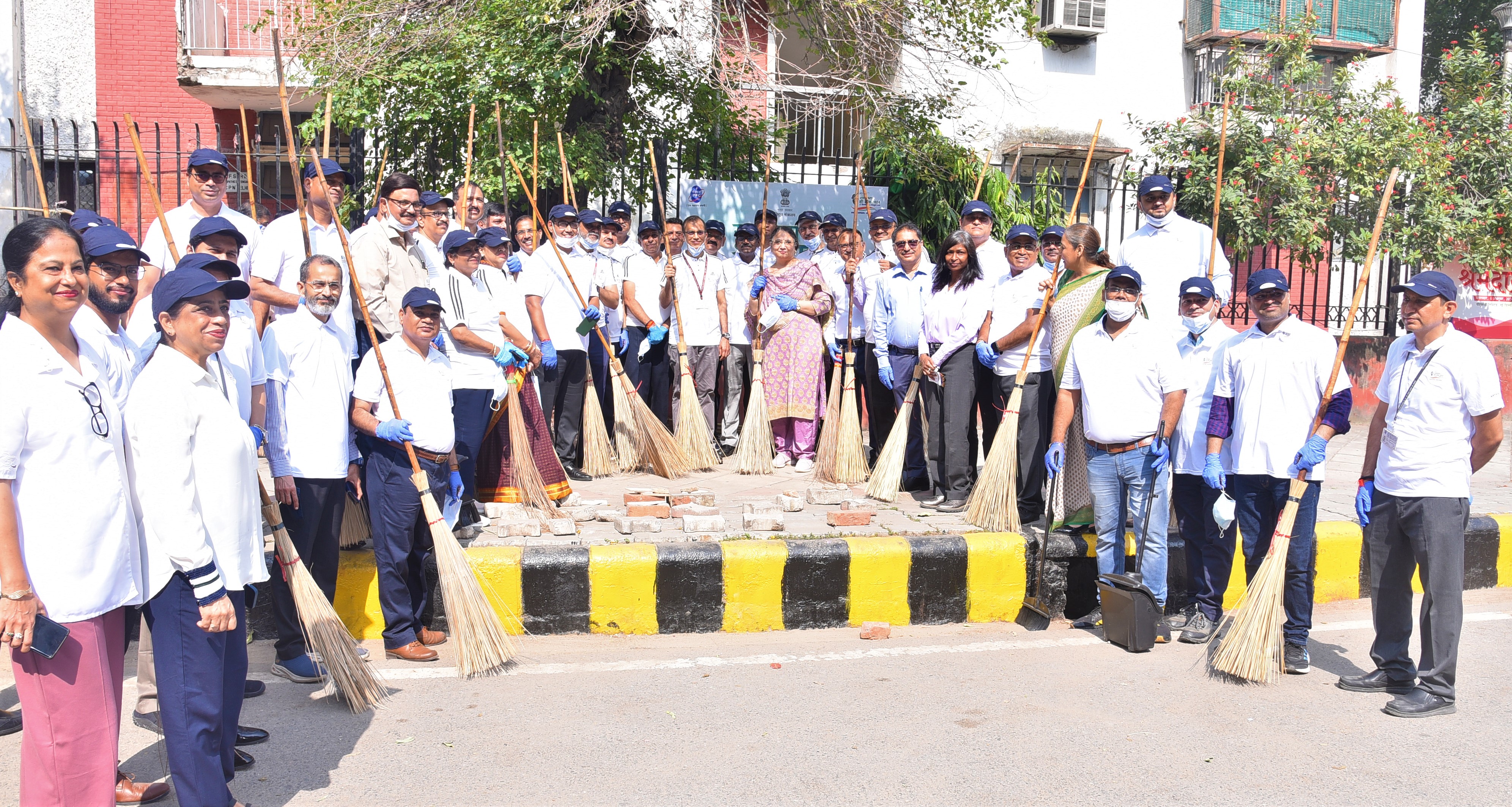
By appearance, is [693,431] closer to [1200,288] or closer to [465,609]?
[465,609]

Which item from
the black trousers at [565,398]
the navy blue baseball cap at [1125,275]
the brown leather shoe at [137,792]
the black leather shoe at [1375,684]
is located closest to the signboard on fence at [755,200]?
the black trousers at [565,398]

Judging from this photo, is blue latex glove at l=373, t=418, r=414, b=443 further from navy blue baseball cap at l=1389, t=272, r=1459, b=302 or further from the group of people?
navy blue baseball cap at l=1389, t=272, r=1459, b=302

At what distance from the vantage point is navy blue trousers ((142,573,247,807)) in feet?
9.75

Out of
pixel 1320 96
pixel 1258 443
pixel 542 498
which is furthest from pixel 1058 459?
pixel 1320 96

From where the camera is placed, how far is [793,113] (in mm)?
12039

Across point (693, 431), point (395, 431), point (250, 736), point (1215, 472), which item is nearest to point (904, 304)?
point (693, 431)

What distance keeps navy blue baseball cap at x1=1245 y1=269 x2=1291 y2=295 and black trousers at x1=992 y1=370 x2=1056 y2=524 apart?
1321 millimetres

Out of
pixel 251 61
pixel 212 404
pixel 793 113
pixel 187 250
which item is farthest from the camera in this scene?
pixel 251 61

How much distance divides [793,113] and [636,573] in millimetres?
7904

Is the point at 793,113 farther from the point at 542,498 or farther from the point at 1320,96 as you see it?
the point at 542,498

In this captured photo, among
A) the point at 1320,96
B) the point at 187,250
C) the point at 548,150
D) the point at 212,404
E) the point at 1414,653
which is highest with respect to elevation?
the point at 1320,96

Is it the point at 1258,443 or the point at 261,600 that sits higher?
the point at 1258,443

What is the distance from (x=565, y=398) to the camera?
754 cm

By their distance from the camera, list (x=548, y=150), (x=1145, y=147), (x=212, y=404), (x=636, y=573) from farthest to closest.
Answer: (x=1145, y=147), (x=548, y=150), (x=636, y=573), (x=212, y=404)
